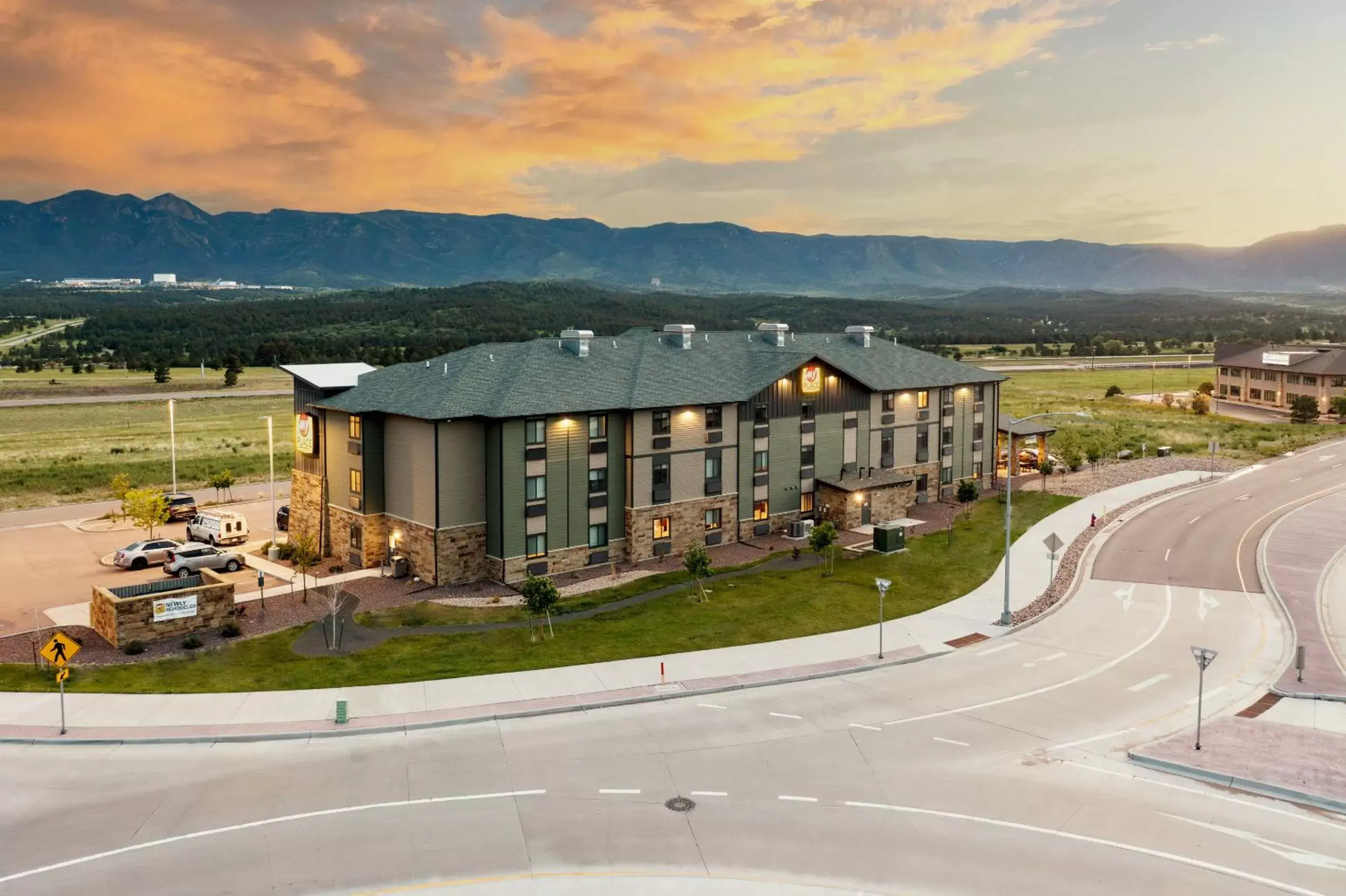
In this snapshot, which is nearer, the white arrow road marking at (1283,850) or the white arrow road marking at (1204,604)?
the white arrow road marking at (1283,850)

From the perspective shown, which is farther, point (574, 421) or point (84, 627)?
point (574, 421)

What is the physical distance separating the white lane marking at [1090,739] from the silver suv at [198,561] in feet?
137

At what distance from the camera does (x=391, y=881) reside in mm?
19828

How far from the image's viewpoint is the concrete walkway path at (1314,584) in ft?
109

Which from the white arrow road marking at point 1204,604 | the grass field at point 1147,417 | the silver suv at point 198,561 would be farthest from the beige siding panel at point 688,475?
the grass field at point 1147,417

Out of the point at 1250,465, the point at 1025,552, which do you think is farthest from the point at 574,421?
the point at 1250,465

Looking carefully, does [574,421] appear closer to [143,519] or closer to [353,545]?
[353,545]

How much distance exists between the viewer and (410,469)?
4778 centimetres

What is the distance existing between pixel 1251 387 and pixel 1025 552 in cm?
11058

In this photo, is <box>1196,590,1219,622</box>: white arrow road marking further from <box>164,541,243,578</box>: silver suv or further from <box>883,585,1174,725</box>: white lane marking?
<box>164,541,243,578</box>: silver suv

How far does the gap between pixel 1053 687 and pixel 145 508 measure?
159 ft

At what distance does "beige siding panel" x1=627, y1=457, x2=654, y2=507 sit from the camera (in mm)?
50938

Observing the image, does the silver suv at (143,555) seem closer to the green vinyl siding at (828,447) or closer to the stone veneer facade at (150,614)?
the stone veneer facade at (150,614)

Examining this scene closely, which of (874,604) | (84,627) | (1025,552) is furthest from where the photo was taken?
(1025,552)
